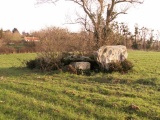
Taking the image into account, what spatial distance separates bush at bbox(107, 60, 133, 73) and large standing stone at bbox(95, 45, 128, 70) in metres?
0.28

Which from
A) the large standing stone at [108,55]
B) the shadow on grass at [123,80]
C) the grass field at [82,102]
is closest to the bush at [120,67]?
the large standing stone at [108,55]

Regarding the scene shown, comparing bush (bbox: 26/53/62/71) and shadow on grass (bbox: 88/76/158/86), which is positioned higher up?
bush (bbox: 26/53/62/71)

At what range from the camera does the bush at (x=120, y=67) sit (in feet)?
43.1

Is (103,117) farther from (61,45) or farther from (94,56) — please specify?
(61,45)

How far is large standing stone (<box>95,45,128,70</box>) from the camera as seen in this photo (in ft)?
44.3

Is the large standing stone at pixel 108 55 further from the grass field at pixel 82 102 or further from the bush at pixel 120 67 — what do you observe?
the grass field at pixel 82 102

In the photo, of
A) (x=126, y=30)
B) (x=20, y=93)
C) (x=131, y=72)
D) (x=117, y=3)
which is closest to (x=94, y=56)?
(x=131, y=72)

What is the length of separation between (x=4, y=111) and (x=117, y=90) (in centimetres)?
433

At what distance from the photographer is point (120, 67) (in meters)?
13.2

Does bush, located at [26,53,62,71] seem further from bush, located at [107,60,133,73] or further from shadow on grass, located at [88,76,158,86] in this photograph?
shadow on grass, located at [88,76,158,86]

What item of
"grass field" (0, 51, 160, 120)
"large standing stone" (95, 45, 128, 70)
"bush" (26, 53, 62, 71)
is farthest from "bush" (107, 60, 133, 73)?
"bush" (26, 53, 62, 71)

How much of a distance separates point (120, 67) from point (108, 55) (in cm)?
103

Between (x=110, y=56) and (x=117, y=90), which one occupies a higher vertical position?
(x=110, y=56)

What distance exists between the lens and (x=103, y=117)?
6070mm
